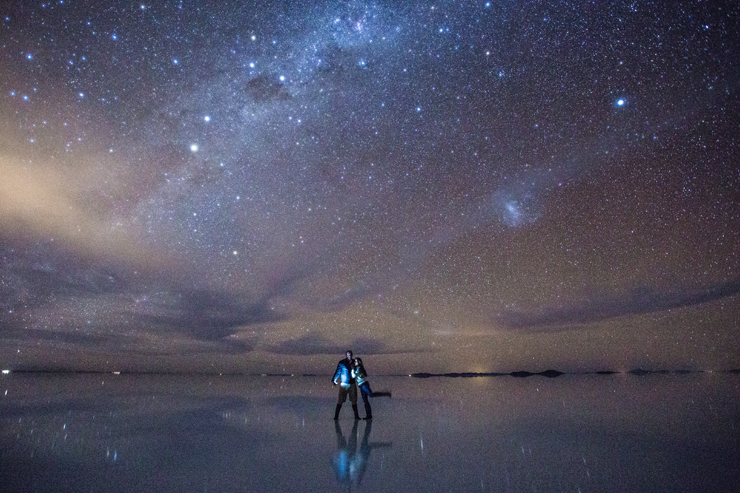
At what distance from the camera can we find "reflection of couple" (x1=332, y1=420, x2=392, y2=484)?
5.16m

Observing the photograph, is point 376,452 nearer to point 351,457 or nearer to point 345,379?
point 351,457

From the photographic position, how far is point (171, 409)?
43.8 feet

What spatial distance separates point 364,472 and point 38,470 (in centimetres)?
438

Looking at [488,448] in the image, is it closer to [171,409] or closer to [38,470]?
[38,470]

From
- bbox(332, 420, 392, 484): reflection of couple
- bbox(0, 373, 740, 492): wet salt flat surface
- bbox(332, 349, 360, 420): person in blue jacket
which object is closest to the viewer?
bbox(0, 373, 740, 492): wet salt flat surface

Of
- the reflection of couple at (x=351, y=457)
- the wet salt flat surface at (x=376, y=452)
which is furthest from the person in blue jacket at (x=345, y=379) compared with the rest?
the reflection of couple at (x=351, y=457)

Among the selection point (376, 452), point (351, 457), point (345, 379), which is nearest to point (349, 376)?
point (345, 379)

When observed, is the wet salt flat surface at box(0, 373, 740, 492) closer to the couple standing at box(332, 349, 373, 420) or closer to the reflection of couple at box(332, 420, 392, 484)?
the reflection of couple at box(332, 420, 392, 484)

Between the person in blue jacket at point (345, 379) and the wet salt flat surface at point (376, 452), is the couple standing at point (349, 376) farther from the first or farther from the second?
the wet salt flat surface at point (376, 452)

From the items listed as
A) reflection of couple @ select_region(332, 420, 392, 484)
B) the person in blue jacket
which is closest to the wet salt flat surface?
reflection of couple @ select_region(332, 420, 392, 484)

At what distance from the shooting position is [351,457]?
6164 mm

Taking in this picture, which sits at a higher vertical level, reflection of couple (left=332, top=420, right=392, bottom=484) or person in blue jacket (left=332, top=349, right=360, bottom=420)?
person in blue jacket (left=332, top=349, right=360, bottom=420)

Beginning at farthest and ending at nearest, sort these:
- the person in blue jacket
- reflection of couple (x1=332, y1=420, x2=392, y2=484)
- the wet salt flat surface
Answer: the person in blue jacket
reflection of couple (x1=332, y1=420, x2=392, y2=484)
the wet salt flat surface

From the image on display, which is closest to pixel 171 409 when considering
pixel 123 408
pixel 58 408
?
pixel 123 408
